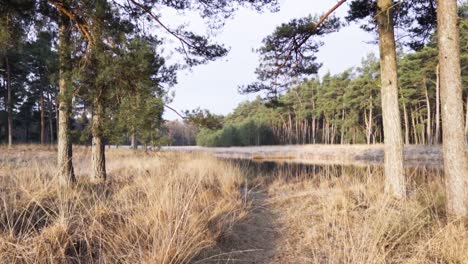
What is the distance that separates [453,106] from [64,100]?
575cm

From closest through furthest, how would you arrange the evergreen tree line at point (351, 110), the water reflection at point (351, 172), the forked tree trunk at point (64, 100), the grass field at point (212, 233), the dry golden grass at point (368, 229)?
the grass field at point (212, 233) → the dry golden grass at point (368, 229) → the forked tree trunk at point (64, 100) → the water reflection at point (351, 172) → the evergreen tree line at point (351, 110)

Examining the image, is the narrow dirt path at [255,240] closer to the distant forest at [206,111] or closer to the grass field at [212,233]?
the grass field at [212,233]

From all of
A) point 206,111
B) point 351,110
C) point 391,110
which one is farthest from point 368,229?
point 351,110

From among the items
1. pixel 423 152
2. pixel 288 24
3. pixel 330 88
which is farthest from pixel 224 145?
pixel 288 24

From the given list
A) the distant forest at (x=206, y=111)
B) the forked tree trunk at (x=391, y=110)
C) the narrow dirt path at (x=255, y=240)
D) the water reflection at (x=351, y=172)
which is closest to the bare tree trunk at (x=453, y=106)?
the distant forest at (x=206, y=111)

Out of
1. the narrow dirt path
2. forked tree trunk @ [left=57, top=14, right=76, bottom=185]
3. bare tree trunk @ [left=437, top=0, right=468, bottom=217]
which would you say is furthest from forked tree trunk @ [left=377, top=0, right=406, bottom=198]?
forked tree trunk @ [left=57, top=14, right=76, bottom=185]

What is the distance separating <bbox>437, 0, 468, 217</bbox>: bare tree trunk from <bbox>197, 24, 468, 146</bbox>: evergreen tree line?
1.33 metres

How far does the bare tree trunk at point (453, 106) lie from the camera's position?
3217 millimetres

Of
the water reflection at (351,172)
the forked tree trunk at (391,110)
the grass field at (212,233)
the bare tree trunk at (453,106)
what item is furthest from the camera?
the water reflection at (351,172)

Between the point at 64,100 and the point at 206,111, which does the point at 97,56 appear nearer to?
the point at 64,100

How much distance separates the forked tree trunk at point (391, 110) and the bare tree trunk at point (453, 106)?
1037 mm

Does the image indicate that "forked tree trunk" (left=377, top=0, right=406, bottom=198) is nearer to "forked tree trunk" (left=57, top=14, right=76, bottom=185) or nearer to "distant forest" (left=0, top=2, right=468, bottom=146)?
"distant forest" (left=0, top=2, right=468, bottom=146)

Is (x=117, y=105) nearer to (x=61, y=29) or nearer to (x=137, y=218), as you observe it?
(x=61, y=29)

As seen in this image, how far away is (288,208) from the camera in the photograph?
16.3 ft
